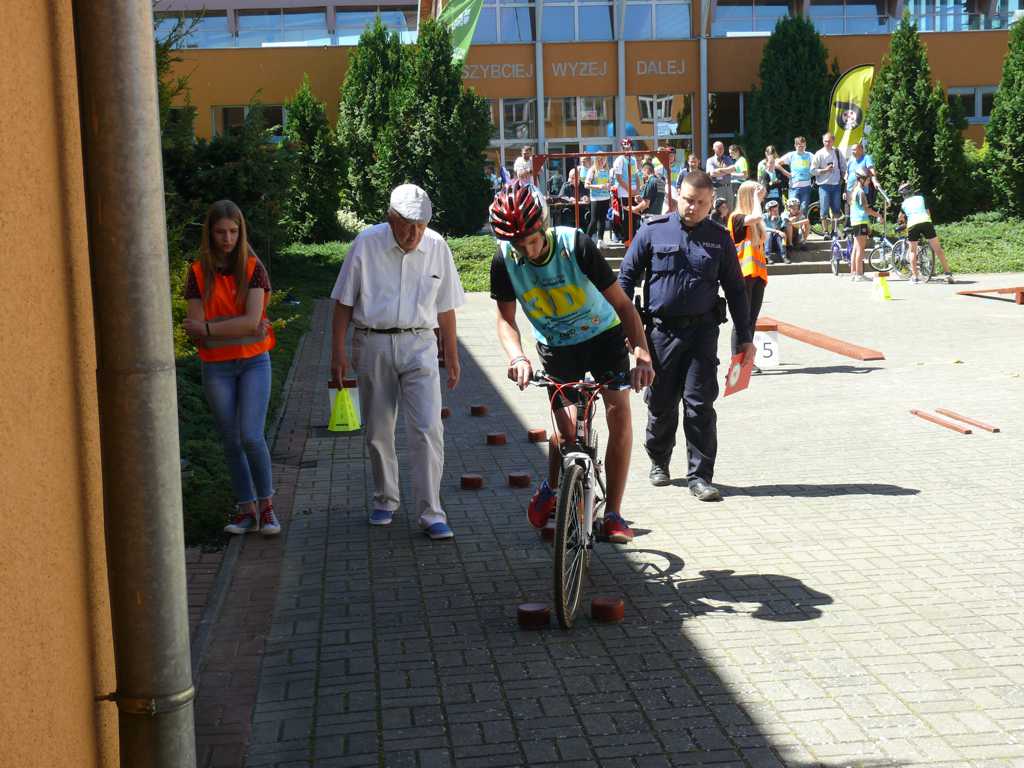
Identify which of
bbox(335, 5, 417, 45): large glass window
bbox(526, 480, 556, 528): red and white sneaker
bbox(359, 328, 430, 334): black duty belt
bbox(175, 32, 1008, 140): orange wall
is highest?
bbox(335, 5, 417, 45): large glass window

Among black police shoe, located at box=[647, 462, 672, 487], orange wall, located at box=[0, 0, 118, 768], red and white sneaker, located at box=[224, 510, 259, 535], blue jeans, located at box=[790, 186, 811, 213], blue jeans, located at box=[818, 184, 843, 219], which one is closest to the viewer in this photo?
orange wall, located at box=[0, 0, 118, 768]

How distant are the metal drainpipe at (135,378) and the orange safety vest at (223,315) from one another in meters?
4.02

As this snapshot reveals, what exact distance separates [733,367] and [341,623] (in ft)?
12.6

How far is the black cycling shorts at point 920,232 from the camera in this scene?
22.7m

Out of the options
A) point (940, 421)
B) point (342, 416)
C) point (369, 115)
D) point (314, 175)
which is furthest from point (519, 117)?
point (940, 421)

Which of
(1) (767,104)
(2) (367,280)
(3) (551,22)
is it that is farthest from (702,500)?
(3) (551,22)

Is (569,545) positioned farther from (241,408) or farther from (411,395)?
(241,408)

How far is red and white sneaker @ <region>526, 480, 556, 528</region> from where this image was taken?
7.18 m

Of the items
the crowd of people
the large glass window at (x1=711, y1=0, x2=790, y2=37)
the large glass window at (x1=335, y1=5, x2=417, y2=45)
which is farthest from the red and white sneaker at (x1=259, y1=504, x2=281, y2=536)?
the large glass window at (x1=335, y1=5, x2=417, y2=45)

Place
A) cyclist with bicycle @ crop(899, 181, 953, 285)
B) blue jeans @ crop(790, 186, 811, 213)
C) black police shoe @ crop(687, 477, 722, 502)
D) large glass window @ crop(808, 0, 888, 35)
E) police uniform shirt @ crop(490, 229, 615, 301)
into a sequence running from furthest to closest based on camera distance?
large glass window @ crop(808, 0, 888, 35) < blue jeans @ crop(790, 186, 811, 213) < cyclist with bicycle @ crop(899, 181, 953, 285) < black police shoe @ crop(687, 477, 722, 502) < police uniform shirt @ crop(490, 229, 615, 301)

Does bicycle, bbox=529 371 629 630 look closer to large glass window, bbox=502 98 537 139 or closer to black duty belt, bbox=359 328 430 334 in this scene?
black duty belt, bbox=359 328 430 334

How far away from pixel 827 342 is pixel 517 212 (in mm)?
10108

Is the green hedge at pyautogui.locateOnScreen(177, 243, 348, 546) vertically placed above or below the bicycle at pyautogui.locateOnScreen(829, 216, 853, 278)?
below

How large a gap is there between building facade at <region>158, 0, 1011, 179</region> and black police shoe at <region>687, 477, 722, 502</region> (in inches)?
1358
